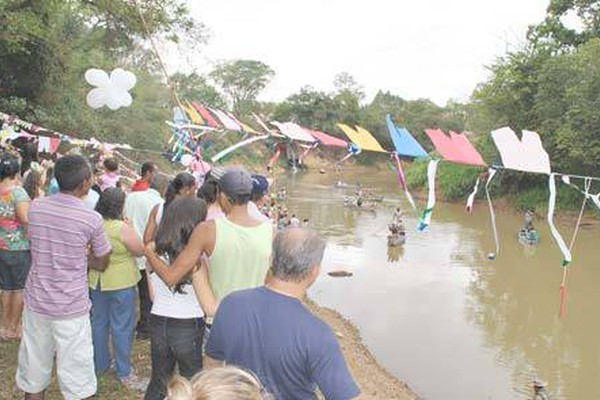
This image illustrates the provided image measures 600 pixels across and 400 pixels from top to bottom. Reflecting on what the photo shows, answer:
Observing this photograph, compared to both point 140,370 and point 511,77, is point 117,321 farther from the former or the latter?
point 511,77

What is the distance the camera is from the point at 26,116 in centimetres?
1262

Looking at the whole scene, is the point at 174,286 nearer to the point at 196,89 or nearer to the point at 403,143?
the point at 403,143

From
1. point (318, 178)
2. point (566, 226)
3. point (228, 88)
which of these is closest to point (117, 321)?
point (566, 226)

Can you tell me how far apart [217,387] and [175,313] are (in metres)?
1.57

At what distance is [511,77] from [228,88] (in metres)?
32.4

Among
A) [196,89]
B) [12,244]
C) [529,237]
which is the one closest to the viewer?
[12,244]

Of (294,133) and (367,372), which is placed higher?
(294,133)

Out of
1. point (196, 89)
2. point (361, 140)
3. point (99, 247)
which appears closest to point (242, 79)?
point (196, 89)

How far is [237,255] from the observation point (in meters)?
2.48

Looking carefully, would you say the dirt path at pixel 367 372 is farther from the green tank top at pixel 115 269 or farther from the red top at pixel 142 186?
the green tank top at pixel 115 269

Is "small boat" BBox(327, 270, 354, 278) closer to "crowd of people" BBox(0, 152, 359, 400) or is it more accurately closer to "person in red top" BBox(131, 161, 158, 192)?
"person in red top" BBox(131, 161, 158, 192)

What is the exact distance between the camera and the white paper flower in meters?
6.95

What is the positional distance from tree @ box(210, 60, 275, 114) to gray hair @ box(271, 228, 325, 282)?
162 feet

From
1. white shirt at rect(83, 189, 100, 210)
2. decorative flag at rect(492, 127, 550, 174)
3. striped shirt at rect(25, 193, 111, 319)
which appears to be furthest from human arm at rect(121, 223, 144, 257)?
decorative flag at rect(492, 127, 550, 174)
